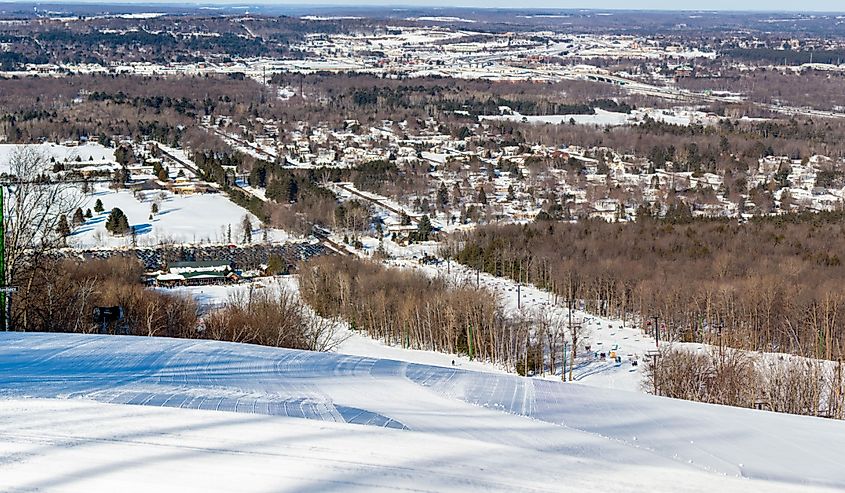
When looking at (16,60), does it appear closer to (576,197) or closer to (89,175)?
(89,175)

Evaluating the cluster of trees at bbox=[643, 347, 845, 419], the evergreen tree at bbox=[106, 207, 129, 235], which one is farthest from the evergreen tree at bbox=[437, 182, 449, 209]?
the cluster of trees at bbox=[643, 347, 845, 419]

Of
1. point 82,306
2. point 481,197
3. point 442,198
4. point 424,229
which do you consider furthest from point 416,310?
point 481,197

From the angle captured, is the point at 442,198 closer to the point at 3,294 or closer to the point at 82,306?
the point at 82,306

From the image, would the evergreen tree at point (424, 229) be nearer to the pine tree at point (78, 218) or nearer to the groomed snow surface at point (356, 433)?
the pine tree at point (78, 218)

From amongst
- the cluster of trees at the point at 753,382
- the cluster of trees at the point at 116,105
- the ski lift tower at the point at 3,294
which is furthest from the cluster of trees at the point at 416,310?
the cluster of trees at the point at 116,105

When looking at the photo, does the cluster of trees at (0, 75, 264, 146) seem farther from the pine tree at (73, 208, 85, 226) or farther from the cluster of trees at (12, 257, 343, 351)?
the cluster of trees at (12, 257, 343, 351)

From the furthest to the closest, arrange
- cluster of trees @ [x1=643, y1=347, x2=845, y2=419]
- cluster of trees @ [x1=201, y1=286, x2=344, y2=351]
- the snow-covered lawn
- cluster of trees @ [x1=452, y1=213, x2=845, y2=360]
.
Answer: the snow-covered lawn < cluster of trees @ [x1=452, y1=213, x2=845, y2=360] < cluster of trees @ [x1=201, y1=286, x2=344, y2=351] < cluster of trees @ [x1=643, y1=347, x2=845, y2=419]
